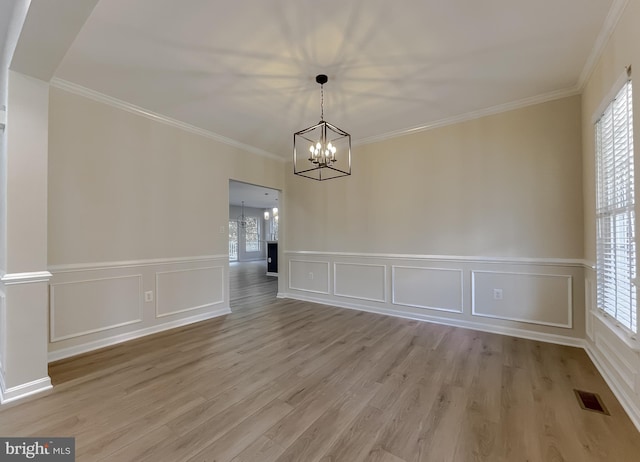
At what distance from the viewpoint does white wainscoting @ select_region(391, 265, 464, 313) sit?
3627mm

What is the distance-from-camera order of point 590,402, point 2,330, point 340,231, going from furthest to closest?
point 340,231 → point 2,330 → point 590,402

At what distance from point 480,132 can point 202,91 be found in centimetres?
334

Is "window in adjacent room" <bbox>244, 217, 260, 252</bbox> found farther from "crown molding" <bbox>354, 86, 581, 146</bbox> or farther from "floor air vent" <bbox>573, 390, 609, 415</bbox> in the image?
"floor air vent" <bbox>573, 390, 609, 415</bbox>

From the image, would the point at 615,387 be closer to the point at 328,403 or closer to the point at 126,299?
the point at 328,403

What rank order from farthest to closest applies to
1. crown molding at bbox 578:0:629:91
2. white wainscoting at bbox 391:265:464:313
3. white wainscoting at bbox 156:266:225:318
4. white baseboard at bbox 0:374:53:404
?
white wainscoting at bbox 391:265:464:313 → white wainscoting at bbox 156:266:225:318 → white baseboard at bbox 0:374:53:404 → crown molding at bbox 578:0:629:91

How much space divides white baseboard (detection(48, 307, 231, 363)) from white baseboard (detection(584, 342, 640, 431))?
13.8 ft

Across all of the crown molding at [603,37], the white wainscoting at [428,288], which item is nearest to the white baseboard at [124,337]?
the white wainscoting at [428,288]

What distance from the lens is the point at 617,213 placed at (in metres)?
2.11

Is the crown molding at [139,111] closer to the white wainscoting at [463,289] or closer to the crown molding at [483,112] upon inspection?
the crown molding at [483,112]

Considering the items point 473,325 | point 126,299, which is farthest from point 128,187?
point 473,325

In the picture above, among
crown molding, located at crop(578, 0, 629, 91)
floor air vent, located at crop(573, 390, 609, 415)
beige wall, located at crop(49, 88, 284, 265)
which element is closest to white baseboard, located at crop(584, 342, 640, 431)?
floor air vent, located at crop(573, 390, 609, 415)

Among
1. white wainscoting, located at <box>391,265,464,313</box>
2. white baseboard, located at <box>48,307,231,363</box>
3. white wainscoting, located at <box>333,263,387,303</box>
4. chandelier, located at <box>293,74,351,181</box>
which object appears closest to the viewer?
white baseboard, located at <box>48,307,231,363</box>

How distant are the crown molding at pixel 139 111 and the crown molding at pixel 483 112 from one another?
205 centimetres
